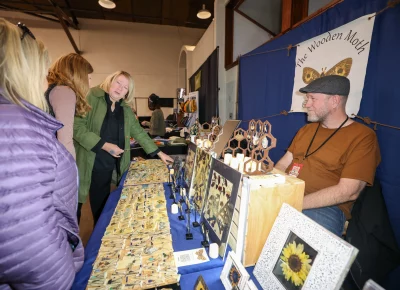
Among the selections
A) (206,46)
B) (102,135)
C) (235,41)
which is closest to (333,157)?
(102,135)

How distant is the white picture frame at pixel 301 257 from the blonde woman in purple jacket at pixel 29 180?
0.65 meters

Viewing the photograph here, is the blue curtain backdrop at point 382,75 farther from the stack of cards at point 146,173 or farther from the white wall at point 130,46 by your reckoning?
the white wall at point 130,46

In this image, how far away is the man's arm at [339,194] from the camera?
3.90ft

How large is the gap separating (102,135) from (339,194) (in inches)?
73.2

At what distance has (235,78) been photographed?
364 cm

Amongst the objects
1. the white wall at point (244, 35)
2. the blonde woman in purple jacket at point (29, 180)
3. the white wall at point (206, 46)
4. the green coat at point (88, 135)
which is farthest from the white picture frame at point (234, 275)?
the white wall at point (206, 46)

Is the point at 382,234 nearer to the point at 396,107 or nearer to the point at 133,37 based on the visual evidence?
the point at 396,107

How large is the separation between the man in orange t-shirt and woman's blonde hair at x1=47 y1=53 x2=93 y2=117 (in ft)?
5.32

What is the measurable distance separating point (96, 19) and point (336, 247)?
10.1 meters

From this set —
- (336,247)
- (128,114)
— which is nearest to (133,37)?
(128,114)

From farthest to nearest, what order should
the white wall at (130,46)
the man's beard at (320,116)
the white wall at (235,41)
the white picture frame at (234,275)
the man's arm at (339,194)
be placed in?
1. the white wall at (130,46)
2. the white wall at (235,41)
3. the man's beard at (320,116)
4. the man's arm at (339,194)
5. the white picture frame at (234,275)

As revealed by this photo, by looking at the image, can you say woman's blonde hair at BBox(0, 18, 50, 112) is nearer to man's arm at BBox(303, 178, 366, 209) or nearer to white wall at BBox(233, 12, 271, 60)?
man's arm at BBox(303, 178, 366, 209)

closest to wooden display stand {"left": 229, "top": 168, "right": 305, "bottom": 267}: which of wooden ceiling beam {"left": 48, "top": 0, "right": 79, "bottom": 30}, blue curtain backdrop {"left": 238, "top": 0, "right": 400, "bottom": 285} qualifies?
blue curtain backdrop {"left": 238, "top": 0, "right": 400, "bottom": 285}

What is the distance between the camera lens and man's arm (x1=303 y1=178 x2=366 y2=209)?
3.90 feet
